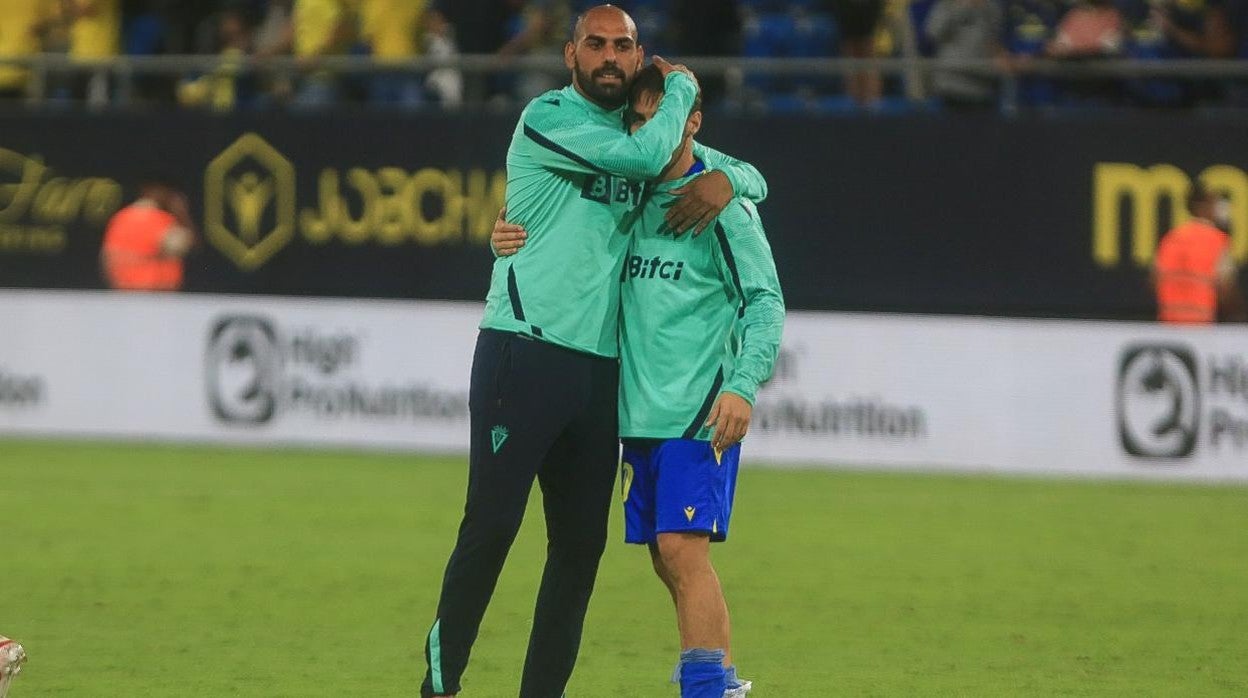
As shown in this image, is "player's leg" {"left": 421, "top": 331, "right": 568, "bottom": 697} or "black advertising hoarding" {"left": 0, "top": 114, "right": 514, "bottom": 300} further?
"black advertising hoarding" {"left": 0, "top": 114, "right": 514, "bottom": 300}

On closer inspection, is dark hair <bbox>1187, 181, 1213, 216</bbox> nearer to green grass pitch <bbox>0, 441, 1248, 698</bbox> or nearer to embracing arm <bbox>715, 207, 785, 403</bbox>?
green grass pitch <bbox>0, 441, 1248, 698</bbox>

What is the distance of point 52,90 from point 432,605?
1059cm

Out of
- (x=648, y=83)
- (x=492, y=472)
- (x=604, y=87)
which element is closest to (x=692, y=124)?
(x=648, y=83)

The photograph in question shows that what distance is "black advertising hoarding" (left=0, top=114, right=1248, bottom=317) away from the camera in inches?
602

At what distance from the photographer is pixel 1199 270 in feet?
48.8

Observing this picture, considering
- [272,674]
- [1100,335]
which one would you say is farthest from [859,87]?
[272,674]

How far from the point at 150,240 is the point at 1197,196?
8632 mm

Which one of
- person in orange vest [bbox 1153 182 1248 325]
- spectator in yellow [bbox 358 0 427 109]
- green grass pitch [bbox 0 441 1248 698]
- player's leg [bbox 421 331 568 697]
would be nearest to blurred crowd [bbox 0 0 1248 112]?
spectator in yellow [bbox 358 0 427 109]

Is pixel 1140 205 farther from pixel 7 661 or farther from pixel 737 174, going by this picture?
pixel 7 661

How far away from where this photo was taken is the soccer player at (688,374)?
5746mm

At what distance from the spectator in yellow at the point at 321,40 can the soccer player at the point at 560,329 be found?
1162 centimetres

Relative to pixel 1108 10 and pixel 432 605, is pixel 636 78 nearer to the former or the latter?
pixel 432 605

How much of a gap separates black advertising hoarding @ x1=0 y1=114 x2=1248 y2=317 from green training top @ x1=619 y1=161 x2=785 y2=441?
9.95 m

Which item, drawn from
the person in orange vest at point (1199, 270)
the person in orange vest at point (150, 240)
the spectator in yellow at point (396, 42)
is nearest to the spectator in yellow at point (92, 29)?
the person in orange vest at point (150, 240)
